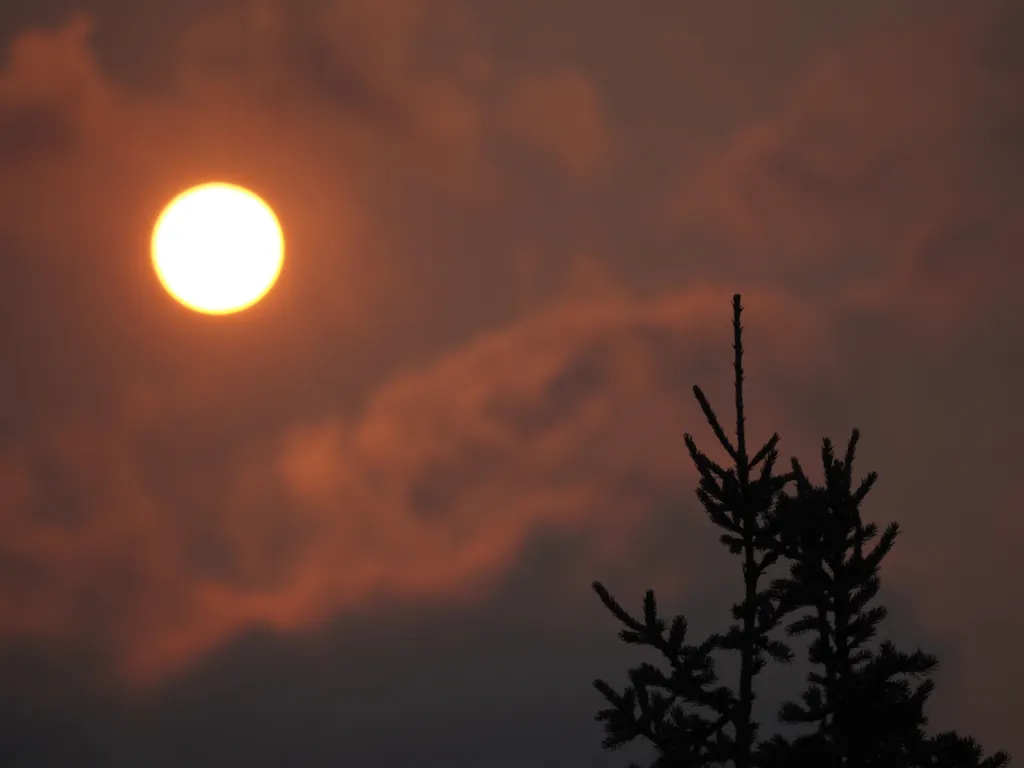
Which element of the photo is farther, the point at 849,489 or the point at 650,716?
the point at 849,489

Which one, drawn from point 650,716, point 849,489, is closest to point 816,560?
point 849,489

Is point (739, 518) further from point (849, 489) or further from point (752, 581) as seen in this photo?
point (849, 489)

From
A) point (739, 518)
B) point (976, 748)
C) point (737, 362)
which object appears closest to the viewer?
point (737, 362)

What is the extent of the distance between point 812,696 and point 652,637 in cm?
292

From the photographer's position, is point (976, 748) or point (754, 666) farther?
point (976, 748)

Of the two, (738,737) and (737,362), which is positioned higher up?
(737,362)

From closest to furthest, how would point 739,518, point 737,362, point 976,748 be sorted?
1. point 737,362
2. point 739,518
3. point 976,748

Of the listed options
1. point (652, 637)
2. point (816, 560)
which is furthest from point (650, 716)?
point (816, 560)

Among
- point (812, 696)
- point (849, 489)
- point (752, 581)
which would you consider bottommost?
point (812, 696)

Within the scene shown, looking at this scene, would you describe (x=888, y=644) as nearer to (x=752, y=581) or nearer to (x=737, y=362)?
(x=752, y=581)

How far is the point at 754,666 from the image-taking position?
14594 millimetres

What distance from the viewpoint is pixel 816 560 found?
Result: 53.2 ft

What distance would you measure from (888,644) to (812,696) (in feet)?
4.66

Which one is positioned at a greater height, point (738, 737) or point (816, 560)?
point (816, 560)
